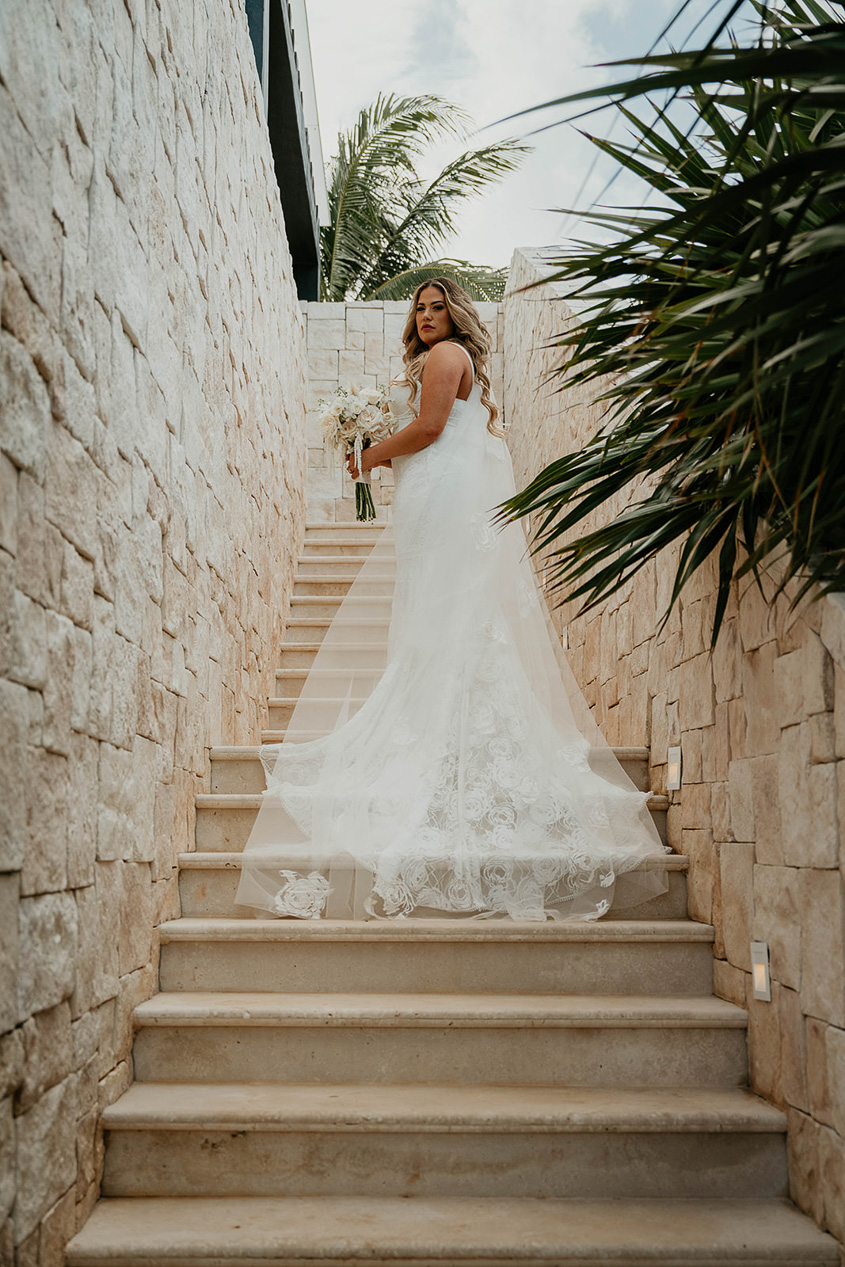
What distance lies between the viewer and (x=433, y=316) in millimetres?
3492

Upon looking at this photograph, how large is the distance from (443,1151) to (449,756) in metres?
1.09

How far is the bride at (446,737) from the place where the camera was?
2621mm

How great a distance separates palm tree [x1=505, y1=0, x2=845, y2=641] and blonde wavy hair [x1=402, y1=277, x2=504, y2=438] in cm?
109

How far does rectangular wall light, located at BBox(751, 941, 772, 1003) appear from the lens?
2.18 m

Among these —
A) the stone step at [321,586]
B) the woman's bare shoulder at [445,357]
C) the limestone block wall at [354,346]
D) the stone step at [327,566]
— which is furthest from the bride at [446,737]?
the limestone block wall at [354,346]

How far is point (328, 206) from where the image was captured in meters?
10.8

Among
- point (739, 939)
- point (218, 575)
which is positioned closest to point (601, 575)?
point (739, 939)

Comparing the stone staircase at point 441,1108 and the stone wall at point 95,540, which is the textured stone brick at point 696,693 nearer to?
the stone staircase at point 441,1108

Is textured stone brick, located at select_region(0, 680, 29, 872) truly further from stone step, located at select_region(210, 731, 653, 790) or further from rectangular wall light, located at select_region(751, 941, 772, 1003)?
stone step, located at select_region(210, 731, 653, 790)

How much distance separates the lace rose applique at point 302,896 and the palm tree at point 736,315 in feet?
3.36

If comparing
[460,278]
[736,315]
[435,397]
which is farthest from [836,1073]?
[460,278]

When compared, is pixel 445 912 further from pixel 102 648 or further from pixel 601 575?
pixel 102 648

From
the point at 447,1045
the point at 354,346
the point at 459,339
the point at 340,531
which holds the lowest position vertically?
the point at 447,1045

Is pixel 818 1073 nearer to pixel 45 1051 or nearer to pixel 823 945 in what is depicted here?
pixel 823 945
